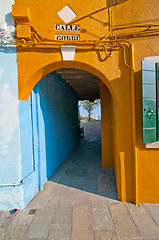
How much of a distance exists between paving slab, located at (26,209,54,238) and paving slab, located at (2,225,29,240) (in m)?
0.10

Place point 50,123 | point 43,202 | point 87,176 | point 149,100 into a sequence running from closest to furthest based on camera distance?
point 149,100
point 43,202
point 87,176
point 50,123

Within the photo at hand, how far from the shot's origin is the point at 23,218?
3.04 m

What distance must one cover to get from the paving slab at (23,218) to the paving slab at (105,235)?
1430mm

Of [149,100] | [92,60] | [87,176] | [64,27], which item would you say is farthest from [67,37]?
[87,176]

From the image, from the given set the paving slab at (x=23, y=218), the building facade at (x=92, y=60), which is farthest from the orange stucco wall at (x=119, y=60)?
the paving slab at (x=23, y=218)

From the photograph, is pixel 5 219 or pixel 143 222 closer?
pixel 143 222

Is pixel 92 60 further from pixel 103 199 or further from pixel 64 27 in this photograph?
pixel 103 199

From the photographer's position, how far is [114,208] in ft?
10.6

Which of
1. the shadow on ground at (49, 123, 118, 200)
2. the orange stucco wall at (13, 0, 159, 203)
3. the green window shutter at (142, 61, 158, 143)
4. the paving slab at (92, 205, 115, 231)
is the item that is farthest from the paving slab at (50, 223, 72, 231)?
the green window shutter at (142, 61, 158, 143)

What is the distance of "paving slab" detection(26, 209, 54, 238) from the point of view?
2.62 metres

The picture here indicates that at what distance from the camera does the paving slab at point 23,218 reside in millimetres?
2916

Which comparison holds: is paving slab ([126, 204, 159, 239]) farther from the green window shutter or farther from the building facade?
the green window shutter

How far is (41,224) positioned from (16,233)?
1.56ft

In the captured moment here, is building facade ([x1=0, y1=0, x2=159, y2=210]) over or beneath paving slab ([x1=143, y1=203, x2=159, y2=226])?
over
